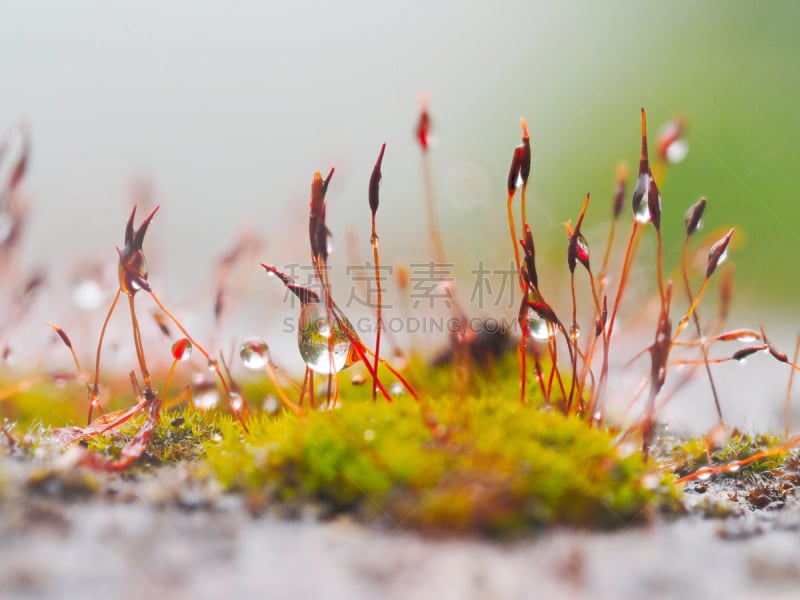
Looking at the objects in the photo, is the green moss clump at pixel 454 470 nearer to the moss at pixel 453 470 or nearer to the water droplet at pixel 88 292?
the moss at pixel 453 470

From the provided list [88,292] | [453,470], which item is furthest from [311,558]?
[88,292]

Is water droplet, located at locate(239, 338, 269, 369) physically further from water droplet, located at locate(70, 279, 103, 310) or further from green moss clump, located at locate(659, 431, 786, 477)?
green moss clump, located at locate(659, 431, 786, 477)

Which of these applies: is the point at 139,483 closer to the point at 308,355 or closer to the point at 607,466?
the point at 308,355

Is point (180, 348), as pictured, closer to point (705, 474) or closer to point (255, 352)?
point (255, 352)

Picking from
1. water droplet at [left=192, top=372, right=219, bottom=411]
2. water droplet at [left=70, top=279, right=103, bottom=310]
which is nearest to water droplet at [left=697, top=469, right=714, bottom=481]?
water droplet at [left=192, top=372, right=219, bottom=411]

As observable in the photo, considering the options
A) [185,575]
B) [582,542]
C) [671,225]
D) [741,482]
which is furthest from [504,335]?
[671,225]

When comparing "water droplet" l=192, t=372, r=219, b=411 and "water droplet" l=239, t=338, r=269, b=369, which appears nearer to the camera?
"water droplet" l=239, t=338, r=269, b=369
